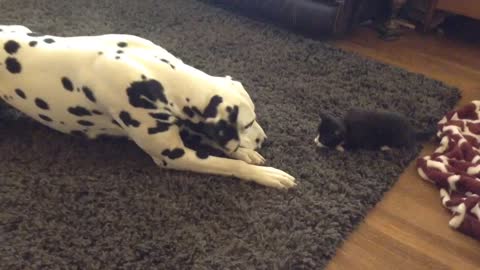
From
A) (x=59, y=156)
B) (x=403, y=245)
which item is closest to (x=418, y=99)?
(x=403, y=245)

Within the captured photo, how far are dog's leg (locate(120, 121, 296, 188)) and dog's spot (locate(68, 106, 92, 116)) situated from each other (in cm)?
18

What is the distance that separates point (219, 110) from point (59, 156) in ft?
2.30

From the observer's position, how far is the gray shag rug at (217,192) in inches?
56.8

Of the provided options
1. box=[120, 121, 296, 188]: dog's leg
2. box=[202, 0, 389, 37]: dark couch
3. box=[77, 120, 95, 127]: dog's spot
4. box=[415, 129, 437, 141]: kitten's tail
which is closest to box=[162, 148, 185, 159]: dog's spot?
box=[120, 121, 296, 188]: dog's leg

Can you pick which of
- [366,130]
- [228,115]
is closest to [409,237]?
[366,130]

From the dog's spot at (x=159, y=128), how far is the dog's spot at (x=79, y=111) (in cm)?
27

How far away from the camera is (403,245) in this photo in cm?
154

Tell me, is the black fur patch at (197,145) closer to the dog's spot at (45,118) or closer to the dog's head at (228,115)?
the dog's head at (228,115)

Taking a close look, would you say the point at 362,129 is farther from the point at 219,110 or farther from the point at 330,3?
the point at 330,3

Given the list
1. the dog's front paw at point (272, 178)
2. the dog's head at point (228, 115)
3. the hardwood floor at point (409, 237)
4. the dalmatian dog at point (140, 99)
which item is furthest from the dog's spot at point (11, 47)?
the hardwood floor at point (409, 237)

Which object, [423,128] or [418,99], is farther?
[418,99]

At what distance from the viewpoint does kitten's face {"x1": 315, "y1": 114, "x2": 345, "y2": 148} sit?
1804 mm

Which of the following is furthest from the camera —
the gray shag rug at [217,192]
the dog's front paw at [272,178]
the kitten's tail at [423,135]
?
the kitten's tail at [423,135]

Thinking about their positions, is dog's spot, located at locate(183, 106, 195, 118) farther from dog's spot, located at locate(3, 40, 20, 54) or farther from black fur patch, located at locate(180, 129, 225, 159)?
A: dog's spot, located at locate(3, 40, 20, 54)
